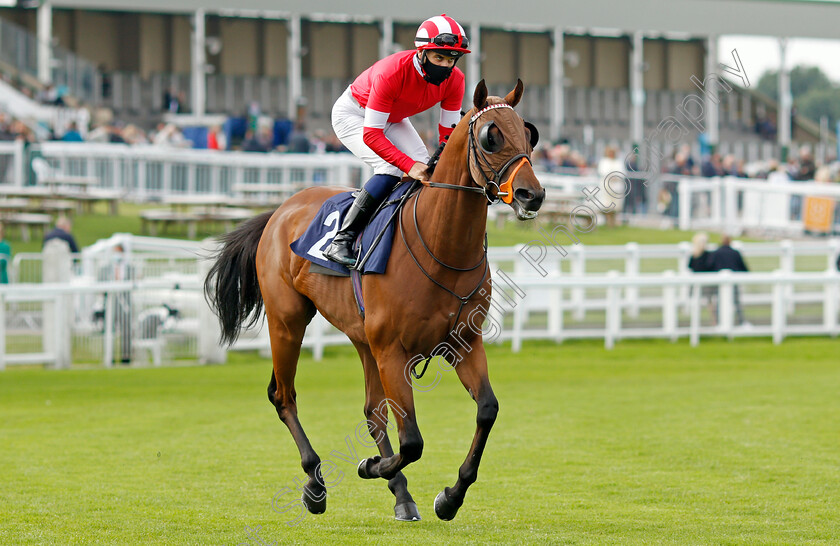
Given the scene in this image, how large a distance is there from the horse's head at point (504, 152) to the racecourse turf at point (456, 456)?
5.17ft

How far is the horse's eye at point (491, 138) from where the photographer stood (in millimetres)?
4352

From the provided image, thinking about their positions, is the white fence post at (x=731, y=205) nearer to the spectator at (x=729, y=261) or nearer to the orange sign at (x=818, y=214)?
the orange sign at (x=818, y=214)

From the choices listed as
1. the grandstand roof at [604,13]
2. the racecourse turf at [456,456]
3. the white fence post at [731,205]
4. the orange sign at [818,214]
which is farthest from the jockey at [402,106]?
the grandstand roof at [604,13]

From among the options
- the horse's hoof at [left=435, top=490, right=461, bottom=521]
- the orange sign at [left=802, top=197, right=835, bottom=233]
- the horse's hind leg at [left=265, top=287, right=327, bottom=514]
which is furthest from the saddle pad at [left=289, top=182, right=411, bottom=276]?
the orange sign at [left=802, top=197, right=835, bottom=233]

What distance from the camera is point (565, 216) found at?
18.5 metres

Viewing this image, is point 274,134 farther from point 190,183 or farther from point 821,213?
point 821,213

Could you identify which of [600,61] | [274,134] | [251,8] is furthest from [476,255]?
[600,61]

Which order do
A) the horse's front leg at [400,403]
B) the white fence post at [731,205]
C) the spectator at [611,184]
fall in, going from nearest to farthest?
the horse's front leg at [400,403]
the spectator at [611,184]
the white fence post at [731,205]

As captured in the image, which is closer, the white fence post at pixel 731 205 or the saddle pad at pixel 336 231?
the saddle pad at pixel 336 231

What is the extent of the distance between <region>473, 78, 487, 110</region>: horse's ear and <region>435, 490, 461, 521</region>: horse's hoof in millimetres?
1775

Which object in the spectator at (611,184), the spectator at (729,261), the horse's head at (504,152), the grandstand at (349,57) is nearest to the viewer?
the horse's head at (504,152)

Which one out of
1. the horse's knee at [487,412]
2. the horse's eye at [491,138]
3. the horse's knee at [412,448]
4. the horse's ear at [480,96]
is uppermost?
the horse's ear at [480,96]

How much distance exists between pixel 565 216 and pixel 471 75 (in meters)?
12.4

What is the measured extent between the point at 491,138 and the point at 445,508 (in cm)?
173
